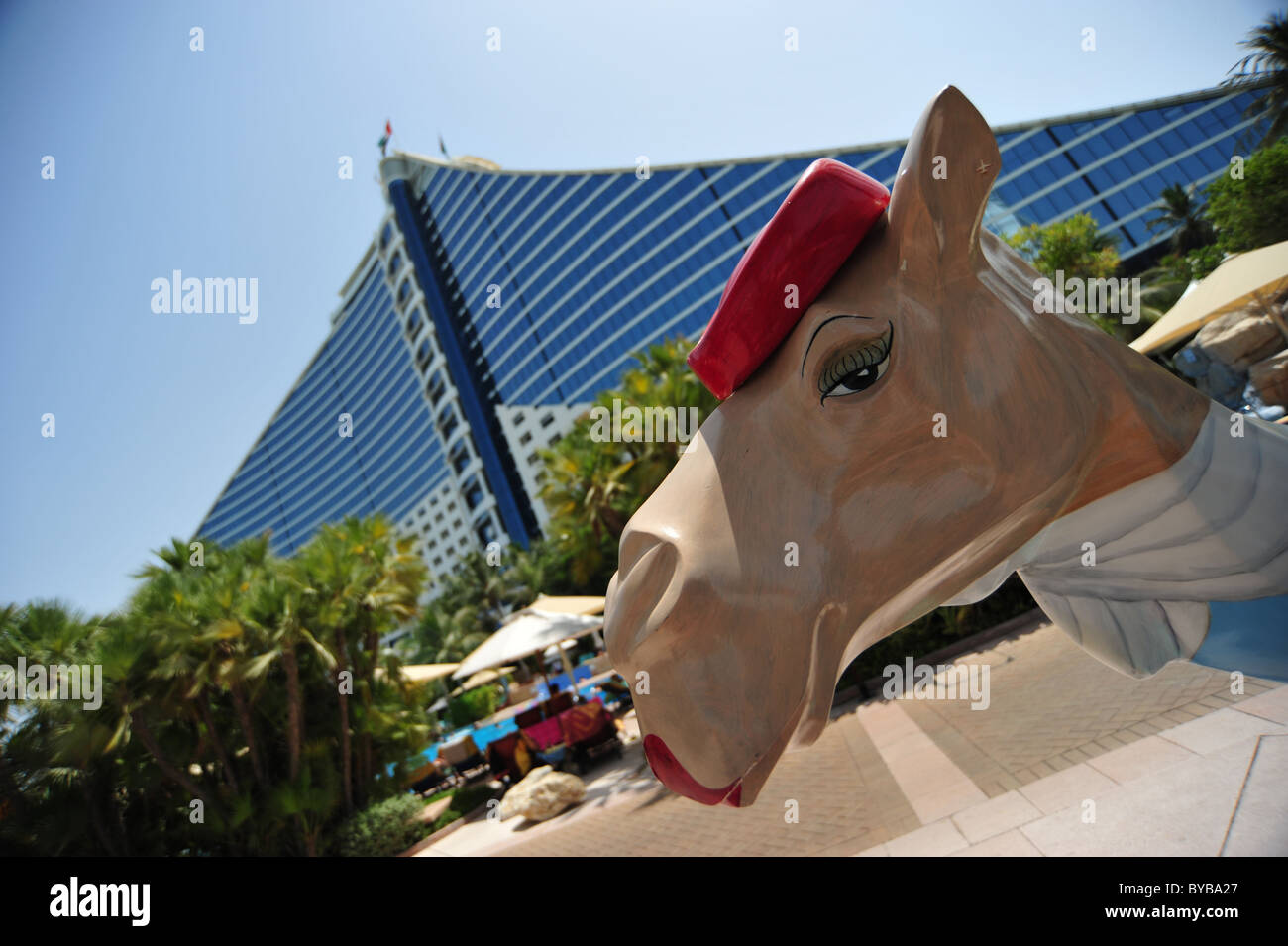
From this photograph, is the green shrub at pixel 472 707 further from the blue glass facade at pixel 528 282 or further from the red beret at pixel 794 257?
the blue glass facade at pixel 528 282

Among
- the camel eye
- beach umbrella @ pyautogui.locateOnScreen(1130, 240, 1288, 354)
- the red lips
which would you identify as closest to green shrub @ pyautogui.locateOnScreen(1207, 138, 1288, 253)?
beach umbrella @ pyautogui.locateOnScreen(1130, 240, 1288, 354)

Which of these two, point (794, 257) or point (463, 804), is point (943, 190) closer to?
point (794, 257)

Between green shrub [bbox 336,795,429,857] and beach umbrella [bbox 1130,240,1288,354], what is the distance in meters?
11.3

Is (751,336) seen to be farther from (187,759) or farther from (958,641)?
(187,759)

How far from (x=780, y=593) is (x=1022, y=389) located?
1.83 feet

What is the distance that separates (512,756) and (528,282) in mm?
67588

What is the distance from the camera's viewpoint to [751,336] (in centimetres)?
130

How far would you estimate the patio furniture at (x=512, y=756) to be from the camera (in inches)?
443

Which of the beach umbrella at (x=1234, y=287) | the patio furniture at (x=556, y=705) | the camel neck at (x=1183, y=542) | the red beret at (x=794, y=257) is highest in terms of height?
the beach umbrella at (x=1234, y=287)

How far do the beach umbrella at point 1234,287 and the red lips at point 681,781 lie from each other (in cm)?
823

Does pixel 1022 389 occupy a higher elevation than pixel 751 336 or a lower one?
lower

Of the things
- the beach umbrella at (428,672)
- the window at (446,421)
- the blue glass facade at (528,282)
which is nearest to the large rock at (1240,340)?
the beach umbrella at (428,672)
